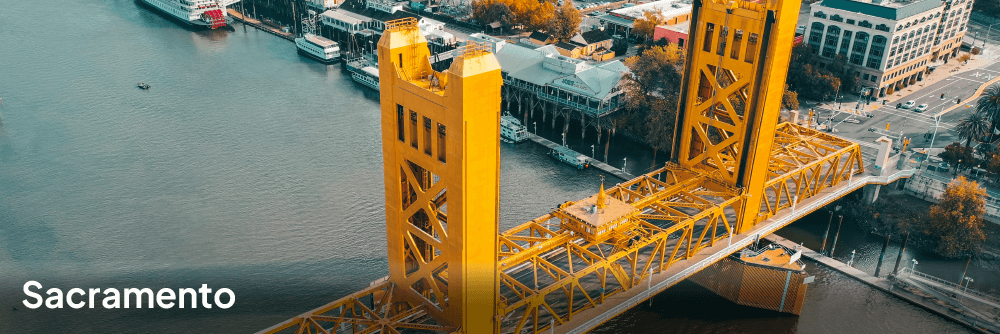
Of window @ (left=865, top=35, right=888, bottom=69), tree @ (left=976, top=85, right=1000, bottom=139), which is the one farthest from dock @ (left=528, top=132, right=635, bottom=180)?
window @ (left=865, top=35, right=888, bottom=69)

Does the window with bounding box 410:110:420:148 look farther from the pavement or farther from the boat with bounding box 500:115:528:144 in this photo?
Result: the pavement

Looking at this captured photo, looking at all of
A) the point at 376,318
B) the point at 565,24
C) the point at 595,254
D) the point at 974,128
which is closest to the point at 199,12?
the point at 565,24

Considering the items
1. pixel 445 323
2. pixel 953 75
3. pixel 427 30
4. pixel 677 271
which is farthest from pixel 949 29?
pixel 445 323

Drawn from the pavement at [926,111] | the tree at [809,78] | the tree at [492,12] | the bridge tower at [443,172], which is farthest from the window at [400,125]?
the tree at [492,12]

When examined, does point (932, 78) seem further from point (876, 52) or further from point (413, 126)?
point (413, 126)

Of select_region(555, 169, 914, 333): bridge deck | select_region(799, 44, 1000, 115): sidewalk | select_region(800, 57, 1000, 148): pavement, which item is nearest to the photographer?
select_region(555, 169, 914, 333): bridge deck

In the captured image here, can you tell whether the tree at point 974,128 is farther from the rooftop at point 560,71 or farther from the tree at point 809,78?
the rooftop at point 560,71
